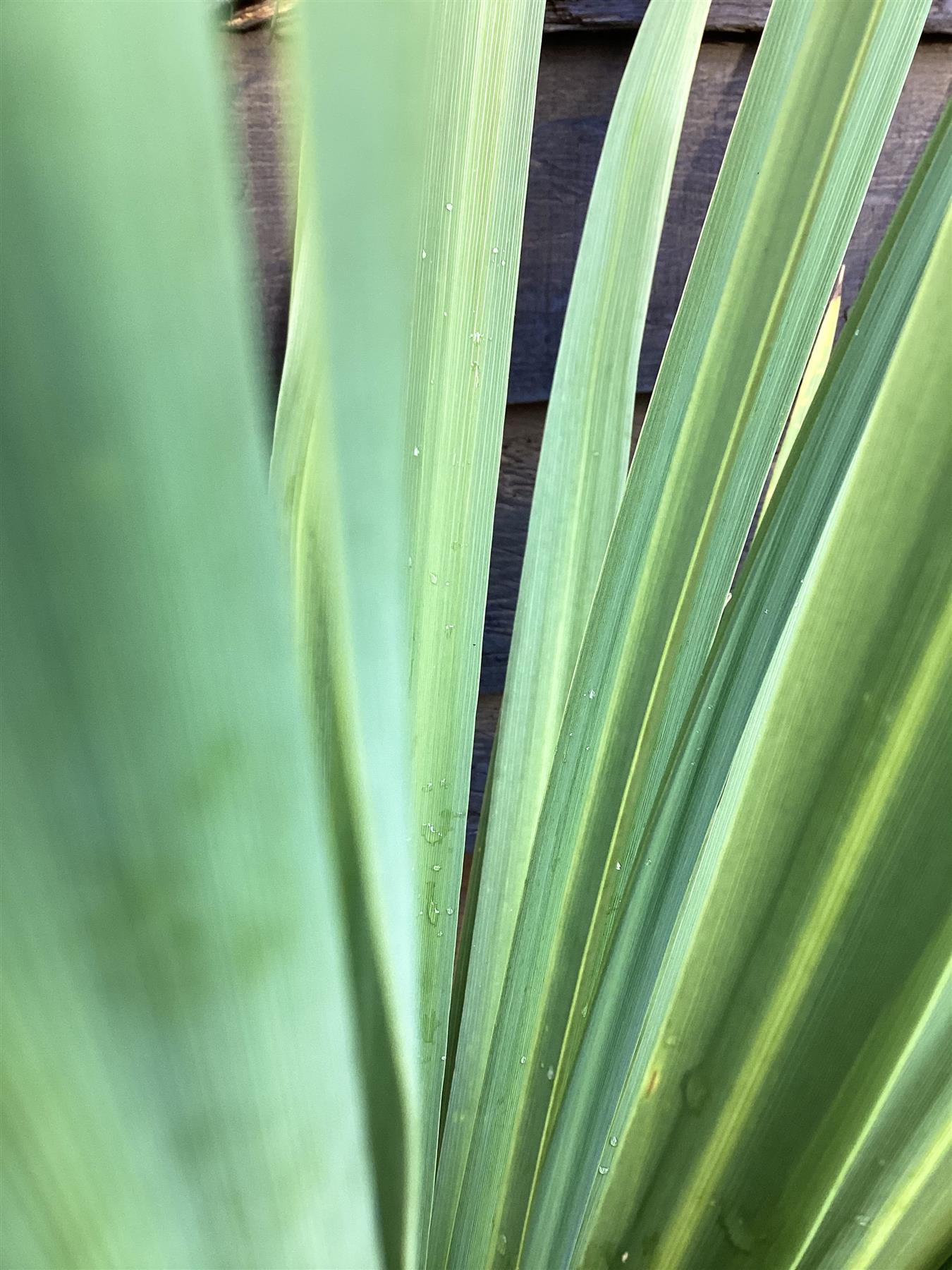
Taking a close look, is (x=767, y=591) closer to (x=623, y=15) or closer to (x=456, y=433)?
(x=456, y=433)

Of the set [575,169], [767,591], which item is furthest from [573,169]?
[767,591]

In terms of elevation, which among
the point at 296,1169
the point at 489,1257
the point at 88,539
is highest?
the point at 88,539

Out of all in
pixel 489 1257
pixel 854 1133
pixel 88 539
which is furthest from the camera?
pixel 489 1257

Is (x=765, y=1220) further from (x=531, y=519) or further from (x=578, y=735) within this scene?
(x=531, y=519)

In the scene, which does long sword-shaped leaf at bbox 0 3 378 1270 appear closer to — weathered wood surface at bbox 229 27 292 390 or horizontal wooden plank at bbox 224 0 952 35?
weathered wood surface at bbox 229 27 292 390

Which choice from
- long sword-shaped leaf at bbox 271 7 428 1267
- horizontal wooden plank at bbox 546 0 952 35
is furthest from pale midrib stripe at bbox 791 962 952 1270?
horizontal wooden plank at bbox 546 0 952 35

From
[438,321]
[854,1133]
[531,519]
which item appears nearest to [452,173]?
[438,321]
